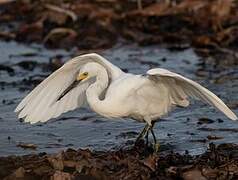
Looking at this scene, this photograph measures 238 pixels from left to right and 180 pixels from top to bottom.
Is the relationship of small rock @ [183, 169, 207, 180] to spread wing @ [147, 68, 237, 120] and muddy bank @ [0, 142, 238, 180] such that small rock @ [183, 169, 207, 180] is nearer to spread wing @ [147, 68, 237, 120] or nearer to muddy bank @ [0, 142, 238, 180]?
muddy bank @ [0, 142, 238, 180]

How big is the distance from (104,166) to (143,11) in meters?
11.3

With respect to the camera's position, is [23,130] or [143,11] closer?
[23,130]

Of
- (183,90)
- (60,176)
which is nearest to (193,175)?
(60,176)

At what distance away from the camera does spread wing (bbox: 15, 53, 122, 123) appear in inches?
360

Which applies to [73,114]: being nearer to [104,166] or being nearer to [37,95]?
[37,95]

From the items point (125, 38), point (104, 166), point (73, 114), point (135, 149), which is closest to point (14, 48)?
point (125, 38)

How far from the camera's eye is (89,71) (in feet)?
29.2

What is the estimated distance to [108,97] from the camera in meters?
8.76

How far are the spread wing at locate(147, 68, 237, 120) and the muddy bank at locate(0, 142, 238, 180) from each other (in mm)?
533

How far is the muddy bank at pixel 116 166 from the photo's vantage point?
775 cm

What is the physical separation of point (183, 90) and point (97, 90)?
2.95 feet

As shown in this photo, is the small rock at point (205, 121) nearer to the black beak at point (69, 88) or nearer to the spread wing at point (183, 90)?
the spread wing at point (183, 90)

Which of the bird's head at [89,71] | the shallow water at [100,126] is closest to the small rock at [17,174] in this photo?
the bird's head at [89,71]

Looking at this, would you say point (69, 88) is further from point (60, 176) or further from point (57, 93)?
point (60, 176)
